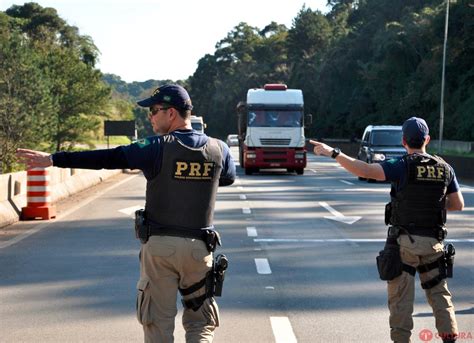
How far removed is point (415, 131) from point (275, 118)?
29294 mm

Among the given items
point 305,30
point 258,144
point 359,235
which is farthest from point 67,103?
point 305,30

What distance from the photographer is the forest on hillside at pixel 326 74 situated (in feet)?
129

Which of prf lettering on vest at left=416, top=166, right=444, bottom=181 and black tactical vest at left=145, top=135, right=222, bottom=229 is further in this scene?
prf lettering on vest at left=416, top=166, right=444, bottom=181

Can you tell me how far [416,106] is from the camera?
72062mm

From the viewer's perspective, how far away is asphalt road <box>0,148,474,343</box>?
7.89 meters

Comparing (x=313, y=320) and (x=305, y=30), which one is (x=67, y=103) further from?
(x=305, y=30)

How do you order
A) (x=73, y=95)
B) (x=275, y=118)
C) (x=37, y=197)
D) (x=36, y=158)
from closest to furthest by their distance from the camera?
(x=36, y=158) < (x=37, y=197) < (x=275, y=118) < (x=73, y=95)

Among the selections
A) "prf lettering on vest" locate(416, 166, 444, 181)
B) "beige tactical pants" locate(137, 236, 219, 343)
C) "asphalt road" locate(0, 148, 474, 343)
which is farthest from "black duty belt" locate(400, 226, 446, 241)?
"beige tactical pants" locate(137, 236, 219, 343)

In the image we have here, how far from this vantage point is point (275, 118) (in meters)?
35.9

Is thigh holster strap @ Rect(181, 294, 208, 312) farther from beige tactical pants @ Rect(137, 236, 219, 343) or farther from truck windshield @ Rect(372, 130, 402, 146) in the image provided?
truck windshield @ Rect(372, 130, 402, 146)

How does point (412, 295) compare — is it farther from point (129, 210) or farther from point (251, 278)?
point (129, 210)

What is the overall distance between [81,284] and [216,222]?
7.02 m

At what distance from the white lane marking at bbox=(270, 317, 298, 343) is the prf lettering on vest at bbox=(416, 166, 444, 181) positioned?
172cm

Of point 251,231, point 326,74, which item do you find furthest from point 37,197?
point 326,74
